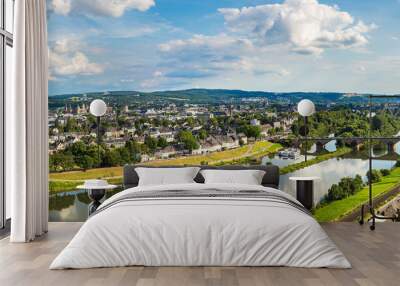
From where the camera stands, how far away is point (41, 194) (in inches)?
235

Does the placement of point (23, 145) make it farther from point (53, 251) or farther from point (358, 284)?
point (358, 284)

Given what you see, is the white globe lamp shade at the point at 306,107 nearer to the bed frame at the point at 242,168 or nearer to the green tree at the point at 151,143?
the bed frame at the point at 242,168

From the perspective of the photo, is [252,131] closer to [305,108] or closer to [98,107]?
[305,108]

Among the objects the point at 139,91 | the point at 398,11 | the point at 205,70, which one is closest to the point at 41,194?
the point at 139,91

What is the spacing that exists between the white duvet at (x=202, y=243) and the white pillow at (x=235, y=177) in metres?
1.96

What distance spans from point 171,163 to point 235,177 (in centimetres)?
146

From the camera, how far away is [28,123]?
18.5 ft

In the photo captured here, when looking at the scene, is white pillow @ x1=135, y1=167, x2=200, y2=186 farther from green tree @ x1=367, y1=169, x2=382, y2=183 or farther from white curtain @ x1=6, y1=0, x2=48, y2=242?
green tree @ x1=367, y1=169, x2=382, y2=183

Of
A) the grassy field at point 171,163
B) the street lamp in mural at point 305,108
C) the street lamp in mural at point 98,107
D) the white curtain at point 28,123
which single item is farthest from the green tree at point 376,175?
the white curtain at point 28,123

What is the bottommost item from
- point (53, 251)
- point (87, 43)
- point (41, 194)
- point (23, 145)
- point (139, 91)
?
point (53, 251)

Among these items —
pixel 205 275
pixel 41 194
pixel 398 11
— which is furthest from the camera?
pixel 398 11

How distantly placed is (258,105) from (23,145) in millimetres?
3483

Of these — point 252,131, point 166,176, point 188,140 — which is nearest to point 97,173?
point 188,140

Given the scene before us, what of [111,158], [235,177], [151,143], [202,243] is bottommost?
[202,243]
